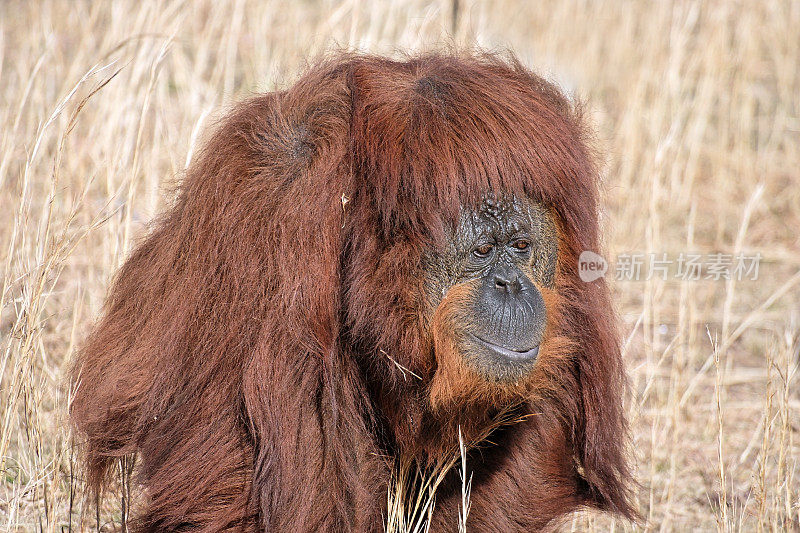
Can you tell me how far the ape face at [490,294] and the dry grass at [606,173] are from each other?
3.02 feet

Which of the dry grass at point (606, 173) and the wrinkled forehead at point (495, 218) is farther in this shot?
the dry grass at point (606, 173)

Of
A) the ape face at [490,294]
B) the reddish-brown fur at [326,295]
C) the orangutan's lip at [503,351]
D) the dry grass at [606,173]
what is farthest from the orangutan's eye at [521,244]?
the dry grass at [606,173]

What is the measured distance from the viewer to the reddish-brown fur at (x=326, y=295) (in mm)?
2270

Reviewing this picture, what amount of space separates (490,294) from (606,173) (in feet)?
10.6

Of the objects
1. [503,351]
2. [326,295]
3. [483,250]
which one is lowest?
[503,351]

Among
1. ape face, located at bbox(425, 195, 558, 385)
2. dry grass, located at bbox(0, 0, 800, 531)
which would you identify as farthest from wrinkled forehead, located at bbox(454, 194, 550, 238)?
dry grass, located at bbox(0, 0, 800, 531)

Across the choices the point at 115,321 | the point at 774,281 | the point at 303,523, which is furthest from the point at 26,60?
the point at 774,281

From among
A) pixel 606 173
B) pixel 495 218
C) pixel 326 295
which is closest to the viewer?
pixel 326 295

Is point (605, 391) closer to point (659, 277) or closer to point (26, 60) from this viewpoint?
point (659, 277)

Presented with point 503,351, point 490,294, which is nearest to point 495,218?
point 490,294

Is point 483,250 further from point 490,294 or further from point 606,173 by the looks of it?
point 606,173

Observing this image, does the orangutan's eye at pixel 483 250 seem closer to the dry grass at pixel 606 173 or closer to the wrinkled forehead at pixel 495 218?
the wrinkled forehead at pixel 495 218

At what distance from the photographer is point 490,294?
2.32 m

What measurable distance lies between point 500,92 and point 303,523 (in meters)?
1.26
